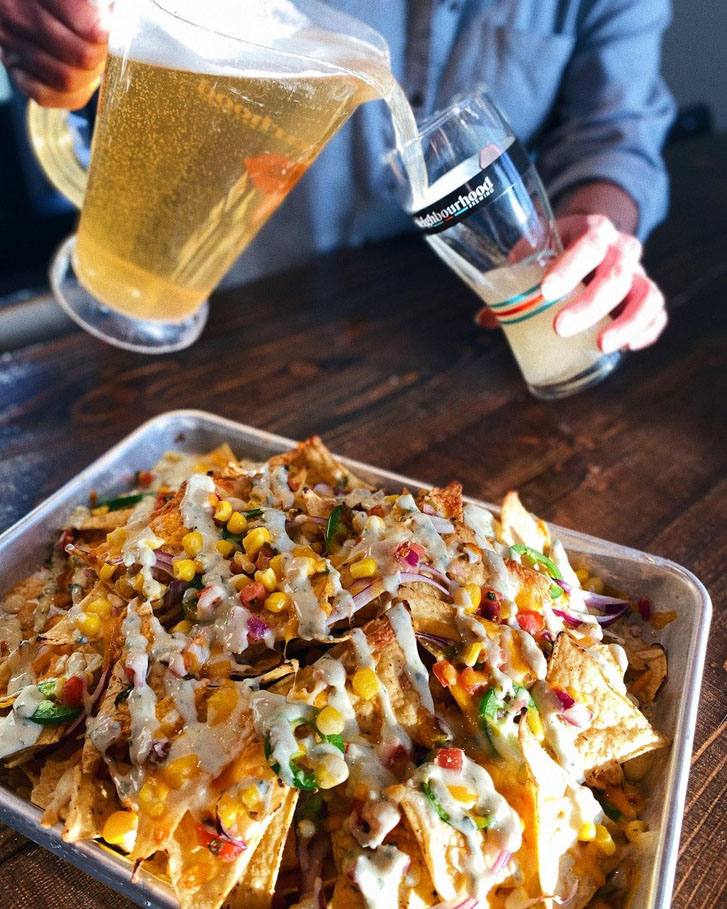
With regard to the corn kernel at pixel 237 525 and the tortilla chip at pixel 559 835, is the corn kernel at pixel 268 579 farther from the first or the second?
the tortilla chip at pixel 559 835

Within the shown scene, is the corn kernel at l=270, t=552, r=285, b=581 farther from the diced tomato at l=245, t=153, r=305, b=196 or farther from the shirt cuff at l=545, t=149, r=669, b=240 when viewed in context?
the shirt cuff at l=545, t=149, r=669, b=240

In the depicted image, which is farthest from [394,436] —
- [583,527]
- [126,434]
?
[126,434]

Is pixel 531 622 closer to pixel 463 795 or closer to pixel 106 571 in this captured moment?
pixel 463 795

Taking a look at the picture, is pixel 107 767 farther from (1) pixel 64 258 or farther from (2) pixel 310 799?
(1) pixel 64 258

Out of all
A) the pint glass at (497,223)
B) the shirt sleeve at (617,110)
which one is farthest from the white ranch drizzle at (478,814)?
the shirt sleeve at (617,110)

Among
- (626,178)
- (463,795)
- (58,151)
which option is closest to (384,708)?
(463,795)
